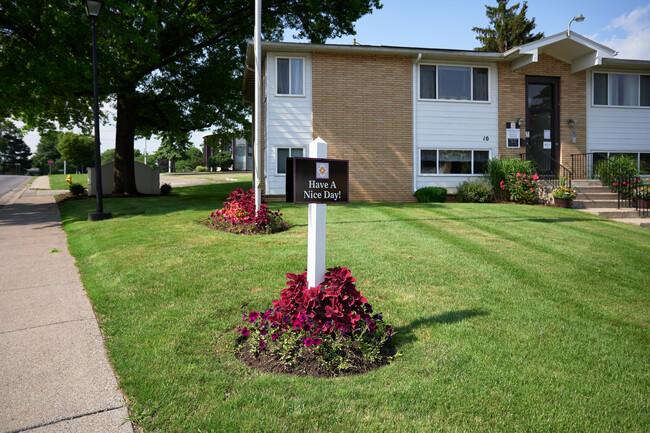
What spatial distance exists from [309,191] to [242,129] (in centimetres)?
2155

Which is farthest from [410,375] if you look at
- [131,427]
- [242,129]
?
[242,129]

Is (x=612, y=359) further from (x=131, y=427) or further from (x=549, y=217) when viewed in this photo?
(x=549, y=217)

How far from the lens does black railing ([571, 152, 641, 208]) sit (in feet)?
45.8

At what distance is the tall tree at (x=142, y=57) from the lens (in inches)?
551

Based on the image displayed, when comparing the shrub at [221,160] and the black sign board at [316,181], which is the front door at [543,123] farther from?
the shrub at [221,160]

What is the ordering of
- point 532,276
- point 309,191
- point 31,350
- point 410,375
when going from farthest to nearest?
1. point 532,276
2. point 31,350
3. point 309,191
4. point 410,375

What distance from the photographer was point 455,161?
57.2ft

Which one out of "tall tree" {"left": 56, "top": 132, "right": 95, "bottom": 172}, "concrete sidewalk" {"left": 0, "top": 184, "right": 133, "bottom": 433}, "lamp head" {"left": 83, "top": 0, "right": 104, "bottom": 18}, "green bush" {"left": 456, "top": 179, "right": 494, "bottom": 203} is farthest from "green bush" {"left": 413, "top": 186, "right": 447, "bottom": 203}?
"tall tree" {"left": 56, "top": 132, "right": 95, "bottom": 172}

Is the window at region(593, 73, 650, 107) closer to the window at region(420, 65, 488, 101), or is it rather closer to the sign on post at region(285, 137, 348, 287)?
the window at region(420, 65, 488, 101)

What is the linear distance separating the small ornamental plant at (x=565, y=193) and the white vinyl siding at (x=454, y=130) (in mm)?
3488

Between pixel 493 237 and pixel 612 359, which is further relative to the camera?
pixel 493 237

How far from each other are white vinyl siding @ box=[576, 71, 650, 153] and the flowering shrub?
179 inches

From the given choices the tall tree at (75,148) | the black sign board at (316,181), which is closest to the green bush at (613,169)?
the black sign board at (316,181)

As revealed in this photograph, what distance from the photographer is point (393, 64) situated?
16703mm
